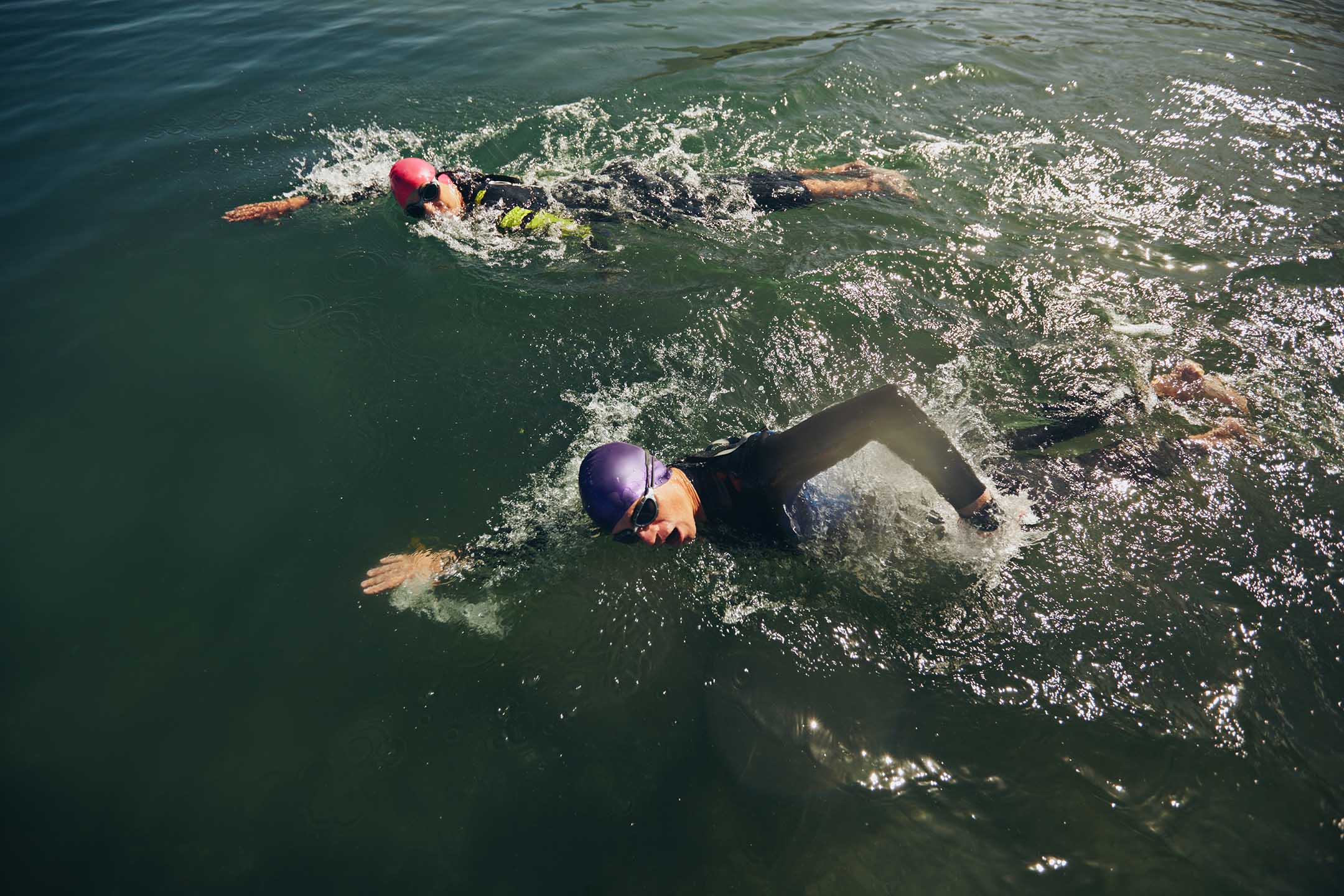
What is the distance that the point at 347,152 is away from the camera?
342 inches

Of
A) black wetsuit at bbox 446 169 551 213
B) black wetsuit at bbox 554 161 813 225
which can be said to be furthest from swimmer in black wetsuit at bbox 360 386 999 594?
black wetsuit at bbox 446 169 551 213

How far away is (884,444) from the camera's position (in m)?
3.34

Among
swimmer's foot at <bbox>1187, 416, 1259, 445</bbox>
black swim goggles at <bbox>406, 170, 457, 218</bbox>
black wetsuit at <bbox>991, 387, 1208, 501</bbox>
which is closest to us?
black wetsuit at <bbox>991, 387, 1208, 501</bbox>

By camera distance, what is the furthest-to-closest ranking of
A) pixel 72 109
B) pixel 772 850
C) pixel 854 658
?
pixel 72 109 < pixel 854 658 < pixel 772 850

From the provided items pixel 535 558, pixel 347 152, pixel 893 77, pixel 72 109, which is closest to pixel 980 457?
pixel 535 558

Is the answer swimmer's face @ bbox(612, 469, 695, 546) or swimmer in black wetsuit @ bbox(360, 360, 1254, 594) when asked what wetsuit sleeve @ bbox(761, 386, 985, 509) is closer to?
swimmer in black wetsuit @ bbox(360, 360, 1254, 594)

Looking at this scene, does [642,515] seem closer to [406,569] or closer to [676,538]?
[676,538]

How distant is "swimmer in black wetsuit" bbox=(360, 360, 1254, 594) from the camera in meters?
3.35

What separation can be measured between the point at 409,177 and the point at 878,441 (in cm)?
624

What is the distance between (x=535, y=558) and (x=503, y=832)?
169 centimetres

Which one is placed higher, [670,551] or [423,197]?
[423,197]

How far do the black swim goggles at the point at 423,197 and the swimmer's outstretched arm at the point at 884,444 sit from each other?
5412mm

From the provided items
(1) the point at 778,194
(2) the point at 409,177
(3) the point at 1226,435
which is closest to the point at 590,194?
(2) the point at 409,177

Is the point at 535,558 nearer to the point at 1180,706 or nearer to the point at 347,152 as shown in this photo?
the point at 1180,706
